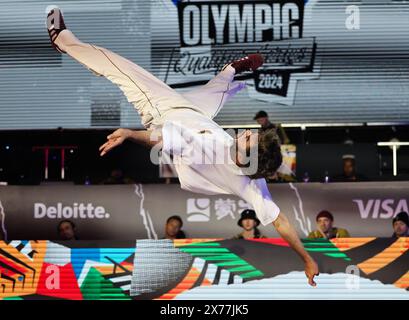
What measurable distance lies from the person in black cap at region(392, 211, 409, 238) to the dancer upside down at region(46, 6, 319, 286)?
2020 millimetres

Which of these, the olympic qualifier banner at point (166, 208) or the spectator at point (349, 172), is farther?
the spectator at point (349, 172)

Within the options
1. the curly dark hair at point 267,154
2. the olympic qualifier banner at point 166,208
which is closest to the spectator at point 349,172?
the olympic qualifier banner at point 166,208

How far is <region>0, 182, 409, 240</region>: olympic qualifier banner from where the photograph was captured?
24.9 ft

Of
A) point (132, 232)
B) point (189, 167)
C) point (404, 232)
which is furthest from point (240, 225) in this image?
point (189, 167)

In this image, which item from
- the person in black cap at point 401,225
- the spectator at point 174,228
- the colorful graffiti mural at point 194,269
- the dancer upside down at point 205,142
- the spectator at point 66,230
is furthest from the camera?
Answer: the spectator at point 66,230

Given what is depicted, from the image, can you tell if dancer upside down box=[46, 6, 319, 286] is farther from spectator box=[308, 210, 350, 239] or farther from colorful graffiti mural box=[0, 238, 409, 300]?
spectator box=[308, 210, 350, 239]

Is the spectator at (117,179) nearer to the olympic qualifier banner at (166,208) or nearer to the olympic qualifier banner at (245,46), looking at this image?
the olympic qualifier banner at (166,208)

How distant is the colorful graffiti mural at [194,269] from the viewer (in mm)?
6301

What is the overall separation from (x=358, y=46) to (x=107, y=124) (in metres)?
2.93

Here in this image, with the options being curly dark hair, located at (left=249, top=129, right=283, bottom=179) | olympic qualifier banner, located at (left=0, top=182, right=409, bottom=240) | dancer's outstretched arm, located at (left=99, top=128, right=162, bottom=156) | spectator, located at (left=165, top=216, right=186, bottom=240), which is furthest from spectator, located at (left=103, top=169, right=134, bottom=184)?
curly dark hair, located at (left=249, top=129, right=283, bottom=179)

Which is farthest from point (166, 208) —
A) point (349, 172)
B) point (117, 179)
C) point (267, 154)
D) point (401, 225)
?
point (267, 154)

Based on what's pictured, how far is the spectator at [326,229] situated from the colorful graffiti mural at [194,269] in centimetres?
74

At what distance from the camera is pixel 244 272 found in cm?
637
